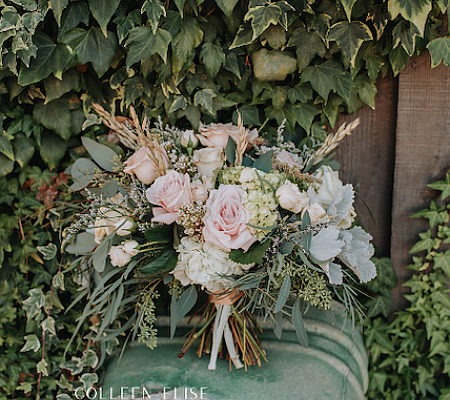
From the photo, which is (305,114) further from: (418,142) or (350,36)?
(418,142)

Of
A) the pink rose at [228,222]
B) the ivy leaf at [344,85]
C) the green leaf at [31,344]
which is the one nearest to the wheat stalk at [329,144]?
the ivy leaf at [344,85]

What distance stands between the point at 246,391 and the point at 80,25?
4.41 ft

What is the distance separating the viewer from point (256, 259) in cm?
96

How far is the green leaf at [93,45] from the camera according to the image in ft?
4.10

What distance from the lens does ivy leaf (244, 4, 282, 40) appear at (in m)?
1.18

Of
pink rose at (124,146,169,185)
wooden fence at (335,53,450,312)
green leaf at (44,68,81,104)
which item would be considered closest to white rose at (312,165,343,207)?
wooden fence at (335,53,450,312)

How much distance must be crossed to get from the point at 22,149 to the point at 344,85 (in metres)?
1.23

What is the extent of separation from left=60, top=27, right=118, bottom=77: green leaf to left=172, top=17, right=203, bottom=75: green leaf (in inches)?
8.7

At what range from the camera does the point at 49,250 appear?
1.40 metres

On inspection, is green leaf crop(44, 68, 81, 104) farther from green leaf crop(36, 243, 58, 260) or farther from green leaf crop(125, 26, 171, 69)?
green leaf crop(36, 243, 58, 260)

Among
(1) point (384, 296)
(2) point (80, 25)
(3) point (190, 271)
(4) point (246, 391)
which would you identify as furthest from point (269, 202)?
(2) point (80, 25)

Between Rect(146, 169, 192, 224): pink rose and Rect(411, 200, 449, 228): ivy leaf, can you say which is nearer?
Rect(146, 169, 192, 224): pink rose

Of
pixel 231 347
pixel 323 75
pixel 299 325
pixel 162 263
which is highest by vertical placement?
pixel 323 75

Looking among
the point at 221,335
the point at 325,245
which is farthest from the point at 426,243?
the point at 221,335
